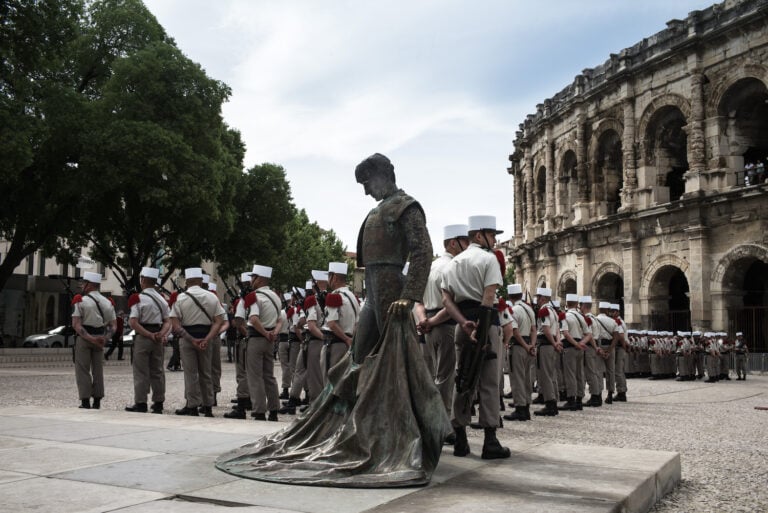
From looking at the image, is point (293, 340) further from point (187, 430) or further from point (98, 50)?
point (98, 50)

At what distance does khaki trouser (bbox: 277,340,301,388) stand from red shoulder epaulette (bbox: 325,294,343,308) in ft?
9.66

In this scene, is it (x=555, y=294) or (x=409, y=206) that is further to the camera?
(x=555, y=294)

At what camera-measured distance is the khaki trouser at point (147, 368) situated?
1002 centimetres

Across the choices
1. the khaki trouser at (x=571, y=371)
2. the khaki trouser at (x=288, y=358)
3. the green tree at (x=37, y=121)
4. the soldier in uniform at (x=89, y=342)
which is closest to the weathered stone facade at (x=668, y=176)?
the khaki trouser at (x=571, y=371)

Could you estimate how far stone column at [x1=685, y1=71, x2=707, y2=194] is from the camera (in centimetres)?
2727

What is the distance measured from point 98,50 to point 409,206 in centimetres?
2682

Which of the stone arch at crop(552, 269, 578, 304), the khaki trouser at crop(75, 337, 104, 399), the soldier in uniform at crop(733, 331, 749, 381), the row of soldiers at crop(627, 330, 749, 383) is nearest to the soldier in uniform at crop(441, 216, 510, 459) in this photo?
the khaki trouser at crop(75, 337, 104, 399)

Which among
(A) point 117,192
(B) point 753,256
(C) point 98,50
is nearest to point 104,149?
(A) point 117,192

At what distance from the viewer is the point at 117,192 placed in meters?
27.4

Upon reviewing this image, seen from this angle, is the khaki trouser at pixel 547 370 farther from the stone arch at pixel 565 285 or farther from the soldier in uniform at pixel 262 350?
the stone arch at pixel 565 285

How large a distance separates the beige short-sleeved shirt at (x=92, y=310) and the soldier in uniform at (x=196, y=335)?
137 centimetres

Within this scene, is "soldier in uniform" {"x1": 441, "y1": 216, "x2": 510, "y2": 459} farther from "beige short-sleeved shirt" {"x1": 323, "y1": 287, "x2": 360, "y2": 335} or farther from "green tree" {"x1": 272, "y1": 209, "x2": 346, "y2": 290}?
"green tree" {"x1": 272, "y1": 209, "x2": 346, "y2": 290}

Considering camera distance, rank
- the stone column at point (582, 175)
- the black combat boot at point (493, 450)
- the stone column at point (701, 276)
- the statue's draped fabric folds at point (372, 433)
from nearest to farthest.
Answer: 1. the statue's draped fabric folds at point (372, 433)
2. the black combat boot at point (493, 450)
3. the stone column at point (701, 276)
4. the stone column at point (582, 175)

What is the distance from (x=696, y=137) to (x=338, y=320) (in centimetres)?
2203
